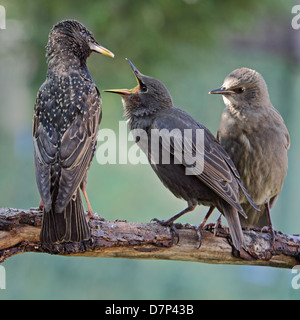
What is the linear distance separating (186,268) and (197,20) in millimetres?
2851

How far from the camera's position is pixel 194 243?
2.77 metres

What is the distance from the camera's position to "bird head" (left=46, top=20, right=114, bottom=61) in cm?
274

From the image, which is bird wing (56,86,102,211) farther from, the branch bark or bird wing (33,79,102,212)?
the branch bark

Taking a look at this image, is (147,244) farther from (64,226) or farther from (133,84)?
(133,84)

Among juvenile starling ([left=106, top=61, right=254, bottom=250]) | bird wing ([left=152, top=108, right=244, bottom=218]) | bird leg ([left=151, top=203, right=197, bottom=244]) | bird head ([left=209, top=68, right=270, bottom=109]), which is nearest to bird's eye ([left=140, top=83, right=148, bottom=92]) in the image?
juvenile starling ([left=106, top=61, right=254, bottom=250])

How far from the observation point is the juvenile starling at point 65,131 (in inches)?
92.5

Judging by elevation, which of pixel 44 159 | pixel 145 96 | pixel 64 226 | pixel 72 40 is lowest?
pixel 64 226

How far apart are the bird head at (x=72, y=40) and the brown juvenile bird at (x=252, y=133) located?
2.44 ft

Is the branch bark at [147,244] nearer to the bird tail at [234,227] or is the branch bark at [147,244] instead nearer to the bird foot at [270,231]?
the bird foot at [270,231]

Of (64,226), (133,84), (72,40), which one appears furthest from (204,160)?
(133,84)

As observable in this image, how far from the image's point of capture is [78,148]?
2.52 metres

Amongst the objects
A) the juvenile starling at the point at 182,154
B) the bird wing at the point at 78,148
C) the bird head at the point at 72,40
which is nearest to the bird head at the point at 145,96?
the juvenile starling at the point at 182,154

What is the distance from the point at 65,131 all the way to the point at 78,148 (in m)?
0.10

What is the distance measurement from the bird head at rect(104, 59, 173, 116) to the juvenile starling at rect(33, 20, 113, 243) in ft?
0.58
